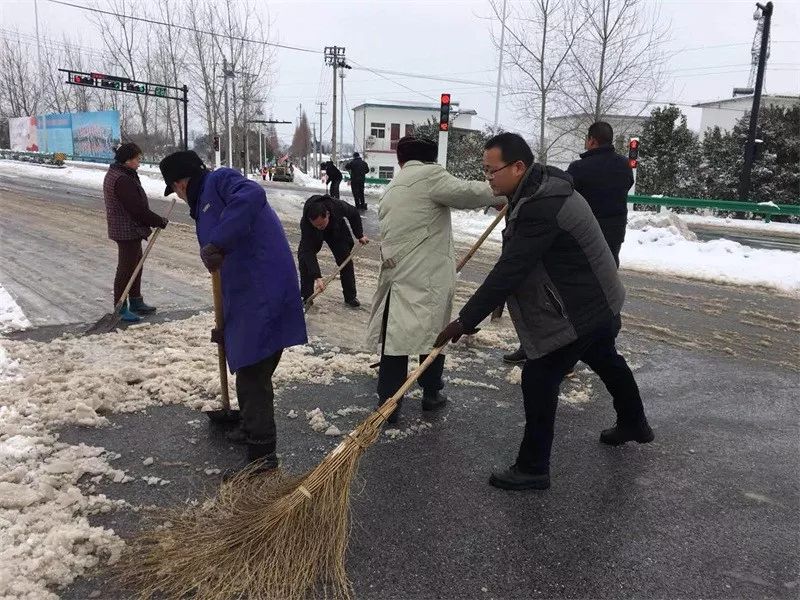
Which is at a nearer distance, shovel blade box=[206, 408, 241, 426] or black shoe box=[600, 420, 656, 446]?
black shoe box=[600, 420, 656, 446]

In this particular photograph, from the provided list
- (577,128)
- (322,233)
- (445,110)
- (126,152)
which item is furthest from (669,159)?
(126,152)

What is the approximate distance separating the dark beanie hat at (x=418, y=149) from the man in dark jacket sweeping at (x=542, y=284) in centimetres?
78

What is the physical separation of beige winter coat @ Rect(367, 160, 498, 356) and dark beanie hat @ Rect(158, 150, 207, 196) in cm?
120

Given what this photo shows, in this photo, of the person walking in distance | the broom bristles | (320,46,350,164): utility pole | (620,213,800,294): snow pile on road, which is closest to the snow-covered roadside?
(620,213,800,294): snow pile on road

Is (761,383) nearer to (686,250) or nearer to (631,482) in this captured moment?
(631,482)

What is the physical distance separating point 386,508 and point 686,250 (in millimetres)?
10432

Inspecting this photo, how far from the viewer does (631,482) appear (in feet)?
10.4

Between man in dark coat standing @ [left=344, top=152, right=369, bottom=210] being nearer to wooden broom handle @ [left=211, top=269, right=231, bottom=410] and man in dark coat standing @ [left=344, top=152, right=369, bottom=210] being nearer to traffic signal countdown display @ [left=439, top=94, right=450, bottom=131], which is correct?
traffic signal countdown display @ [left=439, top=94, right=450, bottom=131]

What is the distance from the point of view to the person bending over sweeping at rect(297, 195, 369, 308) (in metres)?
6.23

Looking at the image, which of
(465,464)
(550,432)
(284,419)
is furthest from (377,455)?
(550,432)

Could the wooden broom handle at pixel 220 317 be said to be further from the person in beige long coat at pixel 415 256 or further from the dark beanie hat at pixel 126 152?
the dark beanie hat at pixel 126 152

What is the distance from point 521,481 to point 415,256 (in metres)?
1.45

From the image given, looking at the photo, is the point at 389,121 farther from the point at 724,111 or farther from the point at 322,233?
the point at 322,233

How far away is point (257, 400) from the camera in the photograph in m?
3.05
